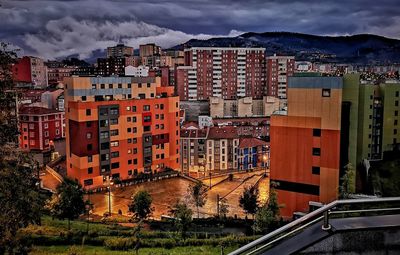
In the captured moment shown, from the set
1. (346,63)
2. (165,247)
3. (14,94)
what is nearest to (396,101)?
(165,247)

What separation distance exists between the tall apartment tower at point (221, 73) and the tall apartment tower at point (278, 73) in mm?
833

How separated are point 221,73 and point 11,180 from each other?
3476 cm

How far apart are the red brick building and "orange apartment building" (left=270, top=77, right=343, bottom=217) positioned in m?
16.3

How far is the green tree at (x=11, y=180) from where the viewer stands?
4.20m

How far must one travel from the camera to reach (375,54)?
62906 millimetres

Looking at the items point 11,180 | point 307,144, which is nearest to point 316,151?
point 307,144

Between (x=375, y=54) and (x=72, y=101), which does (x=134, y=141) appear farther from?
(x=375, y=54)

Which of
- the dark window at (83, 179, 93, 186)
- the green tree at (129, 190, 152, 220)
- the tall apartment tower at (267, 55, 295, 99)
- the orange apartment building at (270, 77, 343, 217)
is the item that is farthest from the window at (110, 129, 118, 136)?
the tall apartment tower at (267, 55, 295, 99)

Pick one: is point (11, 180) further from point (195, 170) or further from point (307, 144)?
point (195, 170)

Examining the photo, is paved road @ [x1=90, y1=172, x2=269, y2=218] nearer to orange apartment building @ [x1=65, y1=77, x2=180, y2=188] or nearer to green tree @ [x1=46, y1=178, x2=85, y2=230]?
orange apartment building @ [x1=65, y1=77, x2=180, y2=188]

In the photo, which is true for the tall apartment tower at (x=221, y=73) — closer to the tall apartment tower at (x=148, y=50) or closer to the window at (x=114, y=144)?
the window at (x=114, y=144)

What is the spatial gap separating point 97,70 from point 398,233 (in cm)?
5138

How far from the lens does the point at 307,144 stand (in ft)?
40.4

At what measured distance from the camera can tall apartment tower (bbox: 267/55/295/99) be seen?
39.2 meters
